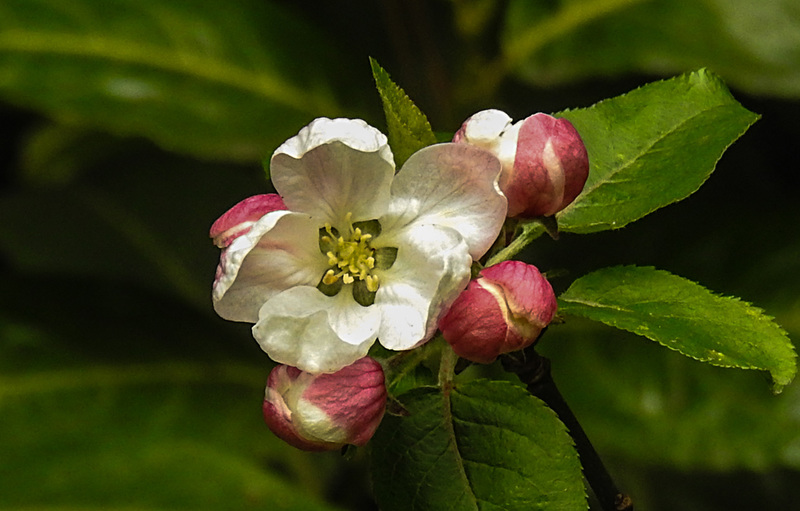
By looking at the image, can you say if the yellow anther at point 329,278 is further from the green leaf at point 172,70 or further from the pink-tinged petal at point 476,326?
the green leaf at point 172,70

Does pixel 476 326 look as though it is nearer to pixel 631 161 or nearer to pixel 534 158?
pixel 534 158

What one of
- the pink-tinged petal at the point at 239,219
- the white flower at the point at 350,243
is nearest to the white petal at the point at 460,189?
the white flower at the point at 350,243

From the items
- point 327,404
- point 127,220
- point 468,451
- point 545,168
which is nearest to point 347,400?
point 327,404

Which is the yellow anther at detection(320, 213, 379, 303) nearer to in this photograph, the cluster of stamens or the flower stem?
the cluster of stamens

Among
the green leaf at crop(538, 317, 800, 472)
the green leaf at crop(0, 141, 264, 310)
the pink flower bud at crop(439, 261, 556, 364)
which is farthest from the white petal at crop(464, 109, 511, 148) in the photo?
the green leaf at crop(0, 141, 264, 310)

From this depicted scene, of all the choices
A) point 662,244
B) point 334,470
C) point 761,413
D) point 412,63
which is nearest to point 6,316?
point 334,470

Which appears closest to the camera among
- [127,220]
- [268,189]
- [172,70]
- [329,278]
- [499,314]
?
[499,314]
